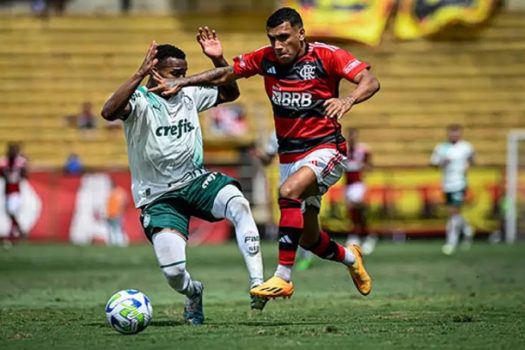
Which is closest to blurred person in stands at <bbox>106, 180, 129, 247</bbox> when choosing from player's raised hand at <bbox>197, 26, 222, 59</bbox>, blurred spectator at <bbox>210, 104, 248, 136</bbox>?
blurred spectator at <bbox>210, 104, 248, 136</bbox>

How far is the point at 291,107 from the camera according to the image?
34.7 ft

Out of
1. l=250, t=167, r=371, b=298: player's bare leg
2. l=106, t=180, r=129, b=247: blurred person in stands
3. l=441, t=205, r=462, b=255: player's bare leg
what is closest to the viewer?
l=250, t=167, r=371, b=298: player's bare leg

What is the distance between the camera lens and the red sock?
1019 centimetres

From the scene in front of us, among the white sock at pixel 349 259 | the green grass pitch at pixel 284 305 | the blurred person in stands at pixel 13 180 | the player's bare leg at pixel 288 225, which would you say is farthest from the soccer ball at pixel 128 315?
the blurred person in stands at pixel 13 180

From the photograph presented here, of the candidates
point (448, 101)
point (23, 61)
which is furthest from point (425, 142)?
point (23, 61)

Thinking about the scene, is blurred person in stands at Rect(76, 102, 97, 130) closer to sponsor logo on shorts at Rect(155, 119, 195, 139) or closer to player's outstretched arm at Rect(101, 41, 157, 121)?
sponsor logo on shorts at Rect(155, 119, 195, 139)

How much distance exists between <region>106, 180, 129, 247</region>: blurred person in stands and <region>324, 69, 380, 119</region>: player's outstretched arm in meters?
17.7

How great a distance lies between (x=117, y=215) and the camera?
1086 inches

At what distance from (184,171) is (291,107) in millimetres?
1098

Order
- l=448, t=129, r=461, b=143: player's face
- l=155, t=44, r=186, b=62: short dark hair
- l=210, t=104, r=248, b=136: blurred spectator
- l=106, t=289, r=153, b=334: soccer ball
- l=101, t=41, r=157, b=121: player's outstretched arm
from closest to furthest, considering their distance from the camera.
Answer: l=106, t=289, r=153, b=334: soccer ball
l=101, t=41, r=157, b=121: player's outstretched arm
l=155, t=44, r=186, b=62: short dark hair
l=448, t=129, r=461, b=143: player's face
l=210, t=104, r=248, b=136: blurred spectator

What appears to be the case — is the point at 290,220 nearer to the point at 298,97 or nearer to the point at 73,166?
the point at 298,97

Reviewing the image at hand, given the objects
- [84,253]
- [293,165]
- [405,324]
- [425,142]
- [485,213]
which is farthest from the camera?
[425,142]

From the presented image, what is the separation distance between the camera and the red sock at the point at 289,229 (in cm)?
1019

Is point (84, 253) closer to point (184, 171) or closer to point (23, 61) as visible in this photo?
point (23, 61)
